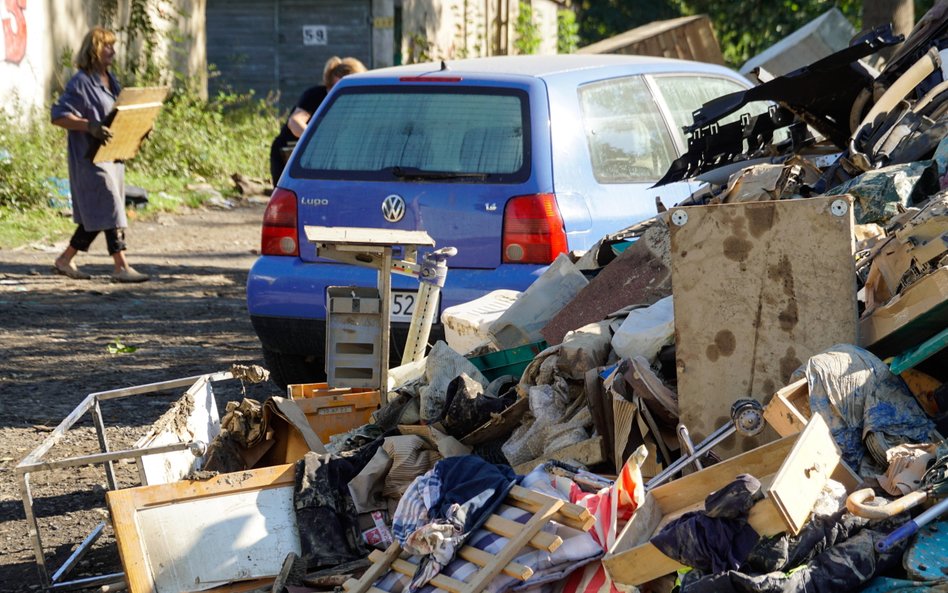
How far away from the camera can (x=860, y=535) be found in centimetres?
315

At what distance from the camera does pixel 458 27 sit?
74.2 ft

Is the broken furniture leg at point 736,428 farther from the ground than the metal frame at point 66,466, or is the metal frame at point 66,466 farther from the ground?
the broken furniture leg at point 736,428

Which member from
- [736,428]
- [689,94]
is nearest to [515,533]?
[736,428]

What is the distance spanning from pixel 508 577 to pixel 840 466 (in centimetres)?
99

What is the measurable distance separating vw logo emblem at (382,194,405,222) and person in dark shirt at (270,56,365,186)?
3.25m

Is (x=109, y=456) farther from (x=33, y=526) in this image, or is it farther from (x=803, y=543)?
(x=803, y=543)

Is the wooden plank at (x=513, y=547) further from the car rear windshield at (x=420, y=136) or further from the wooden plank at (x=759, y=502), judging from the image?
the car rear windshield at (x=420, y=136)

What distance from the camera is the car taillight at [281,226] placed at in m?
6.05

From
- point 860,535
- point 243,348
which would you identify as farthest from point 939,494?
point 243,348

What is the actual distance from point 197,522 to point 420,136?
259 cm

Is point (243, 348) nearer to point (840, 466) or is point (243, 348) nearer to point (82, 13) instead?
point (840, 466)

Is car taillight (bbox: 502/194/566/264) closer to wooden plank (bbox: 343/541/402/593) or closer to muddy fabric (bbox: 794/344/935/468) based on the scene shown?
muddy fabric (bbox: 794/344/935/468)

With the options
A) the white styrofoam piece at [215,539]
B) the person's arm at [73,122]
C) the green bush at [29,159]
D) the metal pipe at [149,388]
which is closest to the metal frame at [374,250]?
the metal pipe at [149,388]

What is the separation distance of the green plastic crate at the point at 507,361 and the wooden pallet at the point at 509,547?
1269 mm
